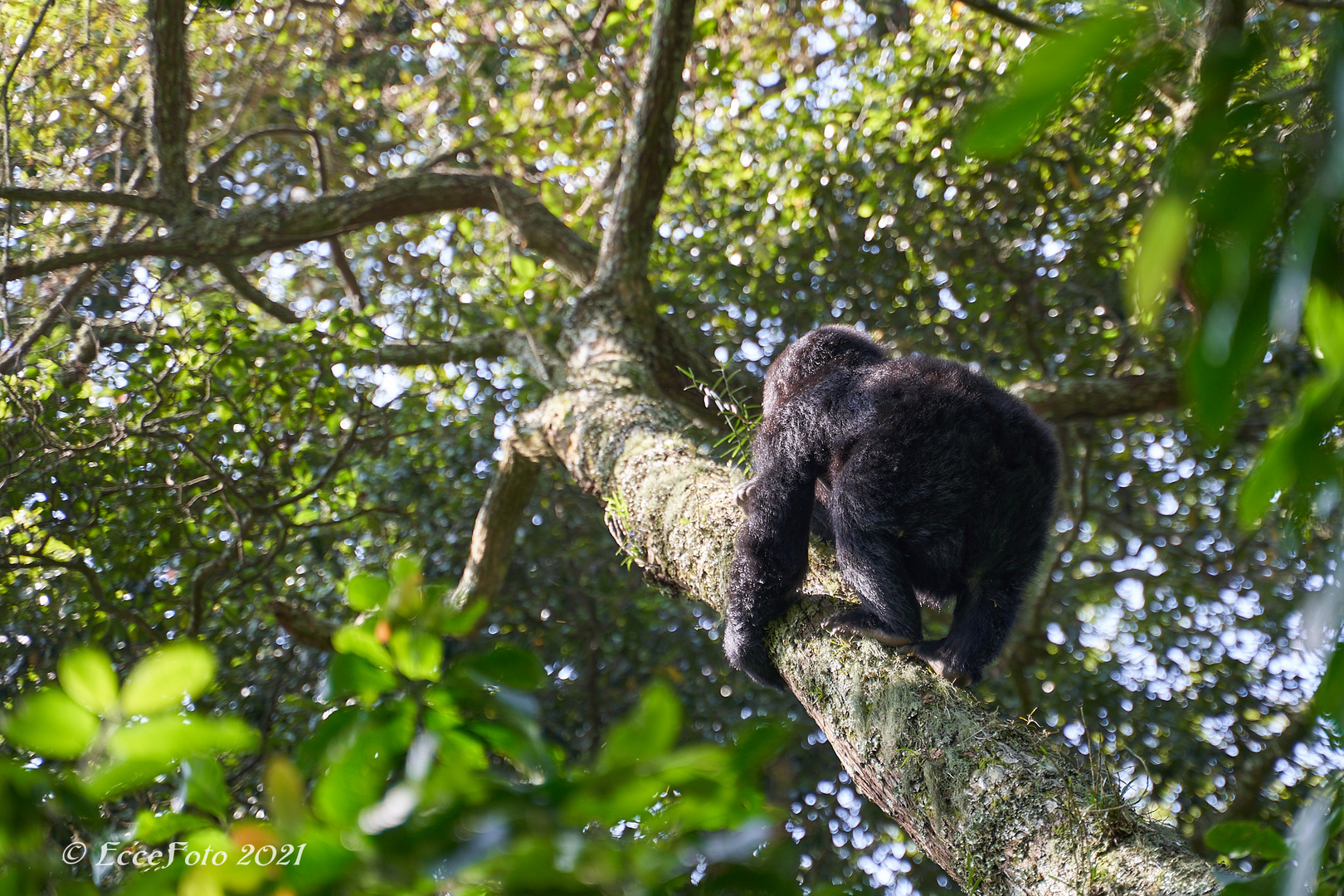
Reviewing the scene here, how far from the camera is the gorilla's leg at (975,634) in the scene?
2430 millimetres

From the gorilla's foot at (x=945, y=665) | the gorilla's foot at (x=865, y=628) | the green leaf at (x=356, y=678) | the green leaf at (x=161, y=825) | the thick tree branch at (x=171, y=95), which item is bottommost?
the green leaf at (x=161, y=825)

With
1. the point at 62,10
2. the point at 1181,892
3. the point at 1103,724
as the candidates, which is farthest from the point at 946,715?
the point at 62,10

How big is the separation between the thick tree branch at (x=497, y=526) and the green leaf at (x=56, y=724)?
13.6 ft

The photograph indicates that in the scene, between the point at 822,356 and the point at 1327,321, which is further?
the point at 822,356

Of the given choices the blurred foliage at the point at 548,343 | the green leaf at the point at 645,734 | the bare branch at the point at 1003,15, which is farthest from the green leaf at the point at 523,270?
the green leaf at the point at 645,734

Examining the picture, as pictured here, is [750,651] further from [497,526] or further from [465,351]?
[465,351]

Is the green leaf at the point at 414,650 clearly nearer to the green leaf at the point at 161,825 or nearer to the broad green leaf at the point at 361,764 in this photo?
the broad green leaf at the point at 361,764

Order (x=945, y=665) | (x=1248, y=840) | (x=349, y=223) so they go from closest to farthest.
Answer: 1. (x=1248, y=840)
2. (x=945, y=665)
3. (x=349, y=223)

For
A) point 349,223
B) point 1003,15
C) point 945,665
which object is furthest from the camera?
point 349,223

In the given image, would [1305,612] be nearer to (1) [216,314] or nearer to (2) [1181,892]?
(2) [1181,892]

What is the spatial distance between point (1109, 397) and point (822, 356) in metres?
2.50

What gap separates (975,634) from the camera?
2.67 metres

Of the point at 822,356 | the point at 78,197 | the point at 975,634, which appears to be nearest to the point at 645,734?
the point at 975,634

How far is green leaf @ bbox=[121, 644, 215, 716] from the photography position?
59cm
